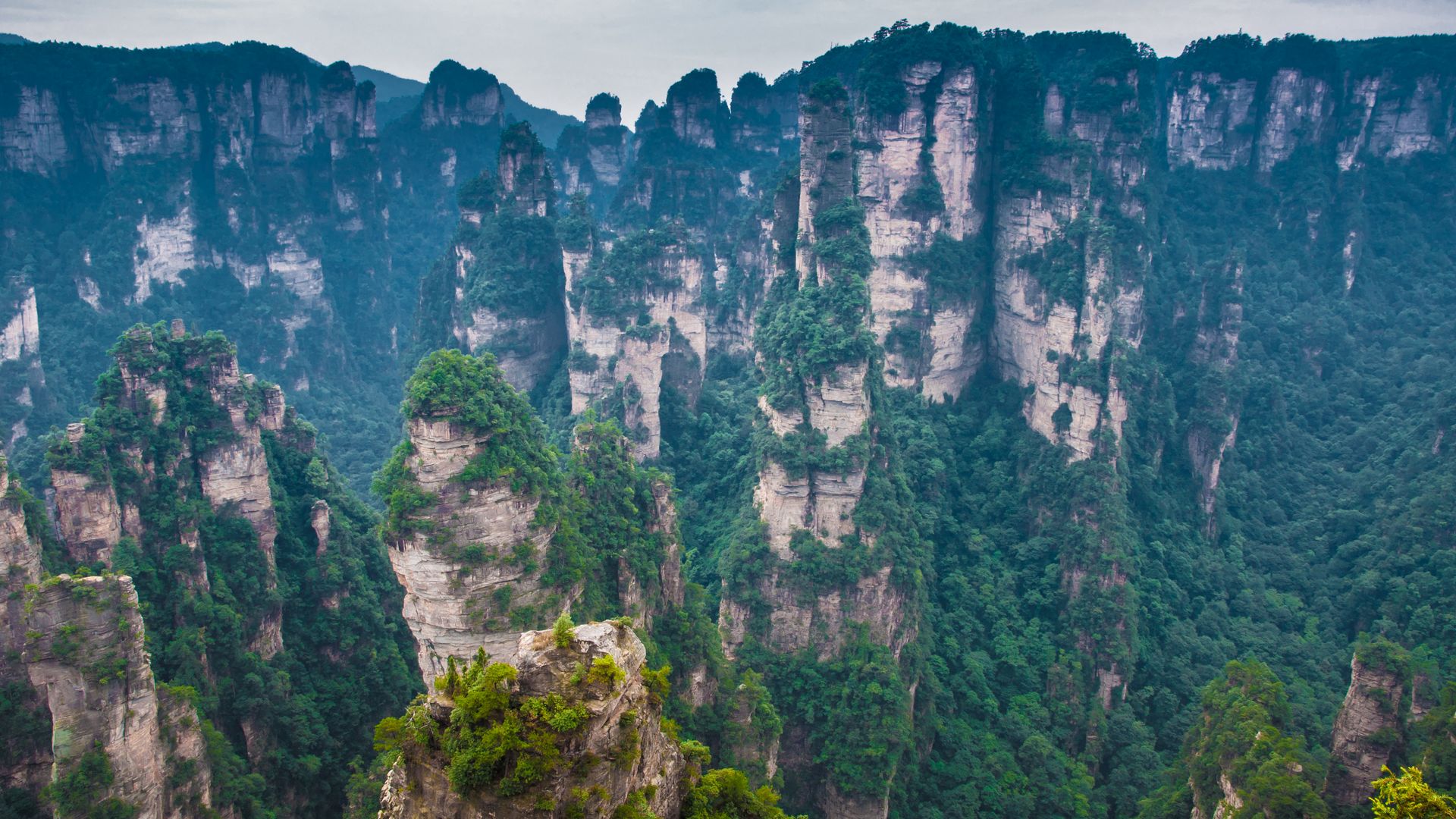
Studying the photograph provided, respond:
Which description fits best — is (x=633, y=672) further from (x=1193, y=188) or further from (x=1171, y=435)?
(x=1193, y=188)

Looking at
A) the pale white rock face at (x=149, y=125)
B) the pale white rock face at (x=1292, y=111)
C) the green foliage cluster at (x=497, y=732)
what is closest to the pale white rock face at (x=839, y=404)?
the green foliage cluster at (x=497, y=732)

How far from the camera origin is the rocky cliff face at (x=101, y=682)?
2253 centimetres

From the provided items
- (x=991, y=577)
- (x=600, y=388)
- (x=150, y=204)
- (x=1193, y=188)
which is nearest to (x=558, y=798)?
(x=991, y=577)

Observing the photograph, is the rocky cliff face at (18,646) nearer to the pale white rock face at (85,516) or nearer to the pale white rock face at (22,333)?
the pale white rock face at (85,516)

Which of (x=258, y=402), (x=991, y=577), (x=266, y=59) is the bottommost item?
(x=991, y=577)

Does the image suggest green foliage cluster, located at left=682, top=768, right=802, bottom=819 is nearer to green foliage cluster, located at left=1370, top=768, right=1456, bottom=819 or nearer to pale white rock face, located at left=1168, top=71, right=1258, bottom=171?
green foliage cluster, located at left=1370, top=768, right=1456, bottom=819

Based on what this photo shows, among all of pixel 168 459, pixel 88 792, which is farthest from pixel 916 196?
pixel 88 792

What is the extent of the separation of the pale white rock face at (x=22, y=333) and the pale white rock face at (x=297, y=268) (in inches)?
812

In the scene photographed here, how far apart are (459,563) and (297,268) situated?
204 feet

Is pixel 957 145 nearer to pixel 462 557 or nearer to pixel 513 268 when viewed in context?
pixel 513 268

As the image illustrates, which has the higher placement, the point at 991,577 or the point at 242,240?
the point at 242,240

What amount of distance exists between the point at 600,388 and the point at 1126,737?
2928 cm

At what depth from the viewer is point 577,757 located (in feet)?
44.2

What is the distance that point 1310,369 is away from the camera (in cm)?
6112
